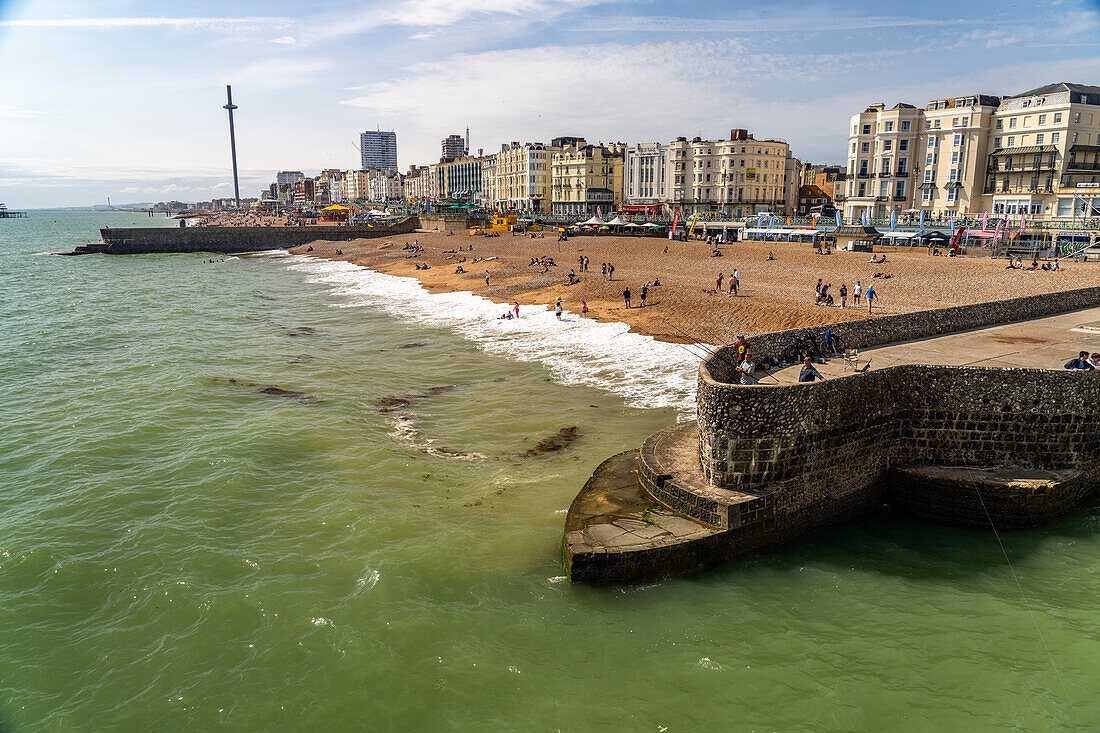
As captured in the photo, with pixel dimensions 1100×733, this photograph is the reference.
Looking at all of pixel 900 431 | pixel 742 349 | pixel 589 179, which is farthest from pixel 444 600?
pixel 589 179

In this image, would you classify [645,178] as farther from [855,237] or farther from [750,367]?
[750,367]

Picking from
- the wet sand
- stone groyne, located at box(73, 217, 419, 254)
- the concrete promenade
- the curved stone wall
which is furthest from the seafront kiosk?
stone groyne, located at box(73, 217, 419, 254)

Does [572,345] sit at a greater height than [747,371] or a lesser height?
lesser

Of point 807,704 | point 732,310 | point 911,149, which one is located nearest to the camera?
point 807,704

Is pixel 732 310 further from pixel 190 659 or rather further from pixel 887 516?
pixel 190 659

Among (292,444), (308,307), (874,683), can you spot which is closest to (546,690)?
(874,683)
